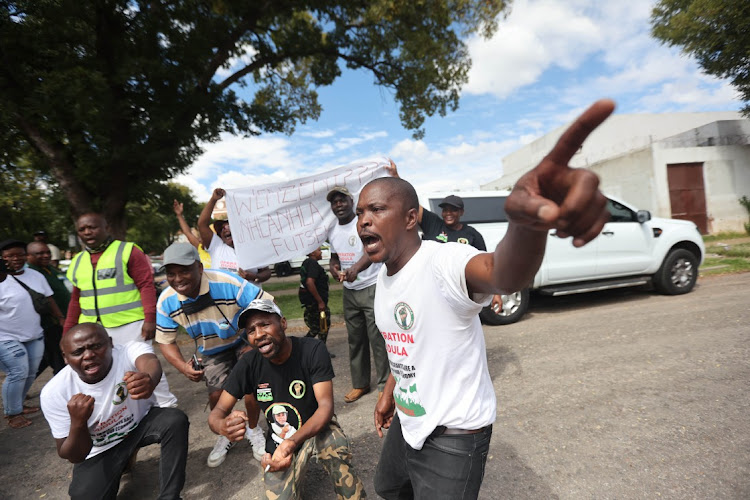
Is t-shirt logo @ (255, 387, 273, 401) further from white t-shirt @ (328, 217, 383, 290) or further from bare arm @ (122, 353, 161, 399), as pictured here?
white t-shirt @ (328, 217, 383, 290)

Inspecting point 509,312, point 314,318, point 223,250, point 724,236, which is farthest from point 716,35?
point 223,250

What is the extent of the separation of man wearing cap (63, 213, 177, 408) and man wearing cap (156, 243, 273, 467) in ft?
1.70

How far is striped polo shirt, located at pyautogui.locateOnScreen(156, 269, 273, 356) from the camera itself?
3.06 metres

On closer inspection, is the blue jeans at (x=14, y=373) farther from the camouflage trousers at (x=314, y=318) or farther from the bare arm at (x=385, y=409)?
the bare arm at (x=385, y=409)

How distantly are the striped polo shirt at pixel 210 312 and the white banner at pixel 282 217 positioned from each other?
139cm

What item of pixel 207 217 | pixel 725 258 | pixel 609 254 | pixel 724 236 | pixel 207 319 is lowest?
pixel 724 236

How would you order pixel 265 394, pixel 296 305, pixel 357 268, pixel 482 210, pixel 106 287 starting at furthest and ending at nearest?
pixel 296 305, pixel 482 210, pixel 357 268, pixel 106 287, pixel 265 394

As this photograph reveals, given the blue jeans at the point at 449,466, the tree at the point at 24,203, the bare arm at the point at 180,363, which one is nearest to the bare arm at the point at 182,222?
the bare arm at the point at 180,363

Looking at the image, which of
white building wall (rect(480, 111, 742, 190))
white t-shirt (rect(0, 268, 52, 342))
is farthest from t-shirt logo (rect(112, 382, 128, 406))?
white building wall (rect(480, 111, 742, 190))

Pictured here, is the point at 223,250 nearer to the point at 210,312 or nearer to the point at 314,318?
the point at 314,318

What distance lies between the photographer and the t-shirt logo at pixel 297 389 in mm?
2416

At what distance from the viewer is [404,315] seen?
5.05 ft

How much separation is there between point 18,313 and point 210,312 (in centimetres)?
263

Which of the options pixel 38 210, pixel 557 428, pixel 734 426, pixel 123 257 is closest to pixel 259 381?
pixel 123 257
